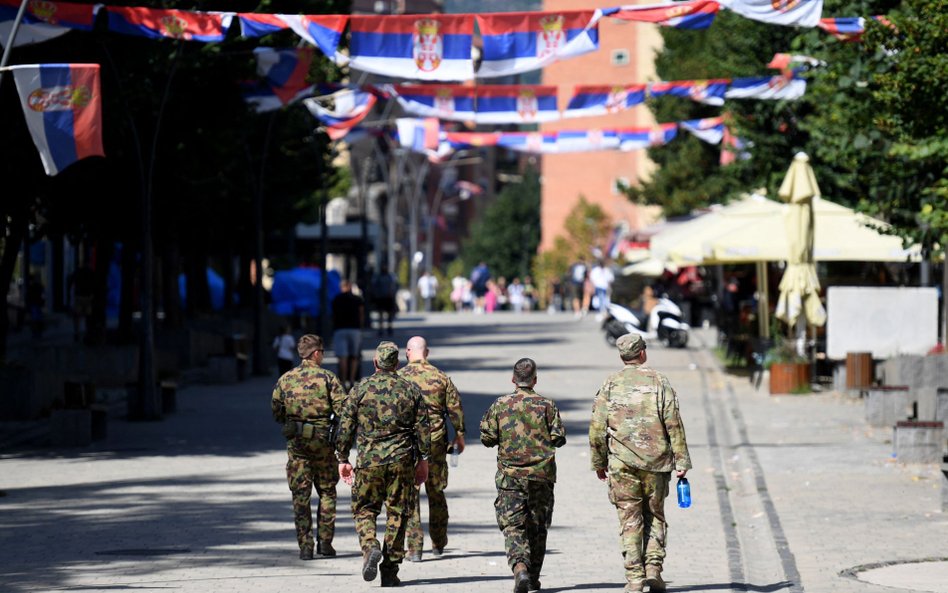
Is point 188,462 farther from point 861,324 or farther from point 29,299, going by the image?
point 29,299

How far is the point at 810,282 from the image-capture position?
26.7m

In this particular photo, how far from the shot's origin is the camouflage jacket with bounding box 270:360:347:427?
11.9 metres

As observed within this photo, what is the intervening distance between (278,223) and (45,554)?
34.1 m

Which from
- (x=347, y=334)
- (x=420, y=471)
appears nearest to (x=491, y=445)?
(x=420, y=471)

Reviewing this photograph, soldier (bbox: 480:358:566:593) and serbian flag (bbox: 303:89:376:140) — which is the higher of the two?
serbian flag (bbox: 303:89:376:140)

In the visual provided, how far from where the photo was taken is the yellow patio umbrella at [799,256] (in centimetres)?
2636

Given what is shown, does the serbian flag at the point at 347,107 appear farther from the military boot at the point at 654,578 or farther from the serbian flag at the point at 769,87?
the military boot at the point at 654,578

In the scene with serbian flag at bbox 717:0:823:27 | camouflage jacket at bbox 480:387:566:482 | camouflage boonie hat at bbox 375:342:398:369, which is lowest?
camouflage jacket at bbox 480:387:566:482

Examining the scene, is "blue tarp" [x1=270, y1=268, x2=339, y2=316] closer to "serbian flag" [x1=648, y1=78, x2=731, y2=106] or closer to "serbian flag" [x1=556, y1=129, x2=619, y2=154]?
"serbian flag" [x1=556, y1=129, x2=619, y2=154]

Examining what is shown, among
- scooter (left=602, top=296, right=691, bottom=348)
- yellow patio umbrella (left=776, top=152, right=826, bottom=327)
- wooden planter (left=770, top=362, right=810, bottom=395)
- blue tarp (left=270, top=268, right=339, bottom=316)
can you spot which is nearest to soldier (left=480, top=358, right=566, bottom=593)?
yellow patio umbrella (left=776, top=152, right=826, bottom=327)

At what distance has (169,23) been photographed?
20.0 m

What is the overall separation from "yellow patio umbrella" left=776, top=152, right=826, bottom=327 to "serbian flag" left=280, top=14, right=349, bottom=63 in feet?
28.8

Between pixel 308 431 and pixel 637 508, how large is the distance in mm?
2516

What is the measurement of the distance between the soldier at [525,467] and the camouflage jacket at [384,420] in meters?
0.57
